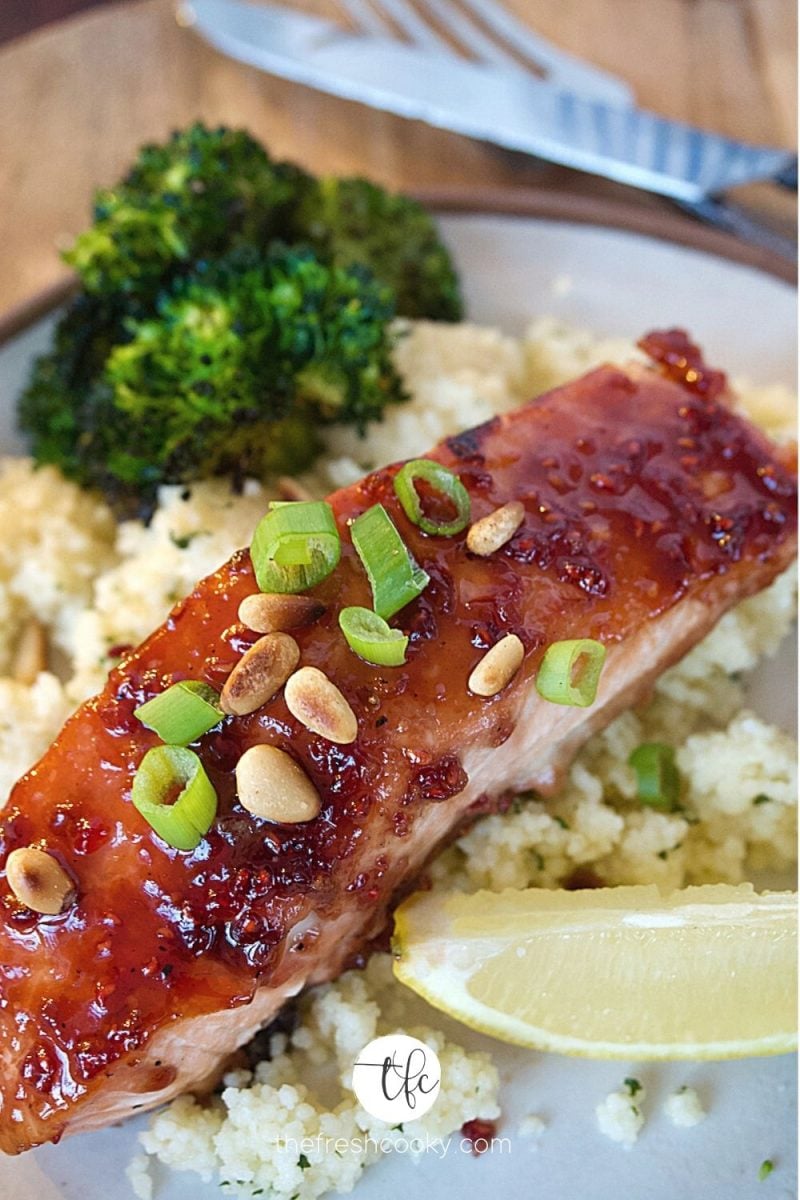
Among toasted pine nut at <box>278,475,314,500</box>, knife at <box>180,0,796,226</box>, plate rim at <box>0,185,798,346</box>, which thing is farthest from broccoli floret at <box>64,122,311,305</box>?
knife at <box>180,0,796,226</box>

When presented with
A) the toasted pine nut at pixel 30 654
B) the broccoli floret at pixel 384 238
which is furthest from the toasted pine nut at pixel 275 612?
the broccoli floret at pixel 384 238

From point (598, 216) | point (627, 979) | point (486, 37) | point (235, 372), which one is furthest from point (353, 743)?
point (486, 37)

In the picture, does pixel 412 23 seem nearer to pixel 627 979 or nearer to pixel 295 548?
pixel 295 548

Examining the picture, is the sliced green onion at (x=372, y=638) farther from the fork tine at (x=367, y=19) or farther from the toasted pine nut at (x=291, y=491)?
the fork tine at (x=367, y=19)

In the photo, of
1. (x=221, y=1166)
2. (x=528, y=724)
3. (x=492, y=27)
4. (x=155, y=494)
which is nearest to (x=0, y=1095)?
(x=221, y=1166)

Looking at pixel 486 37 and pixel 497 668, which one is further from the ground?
pixel 486 37

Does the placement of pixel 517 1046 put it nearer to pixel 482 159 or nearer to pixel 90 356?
pixel 90 356

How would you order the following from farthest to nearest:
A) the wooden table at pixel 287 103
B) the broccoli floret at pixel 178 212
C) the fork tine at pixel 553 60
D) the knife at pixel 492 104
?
the fork tine at pixel 553 60 < the wooden table at pixel 287 103 < the knife at pixel 492 104 < the broccoli floret at pixel 178 212
